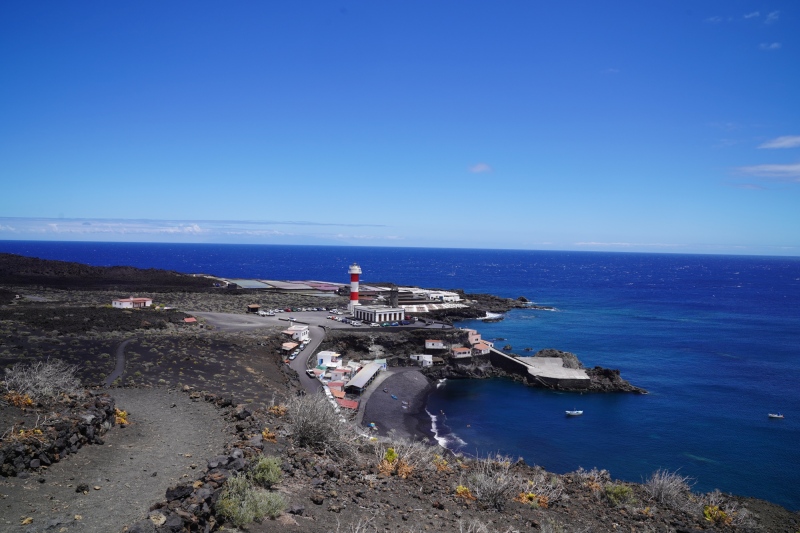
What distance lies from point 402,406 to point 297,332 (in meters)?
13.5

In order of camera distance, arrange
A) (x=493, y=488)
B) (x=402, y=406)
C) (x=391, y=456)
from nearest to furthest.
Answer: (x=493, y=488) → (x=391, y=456) → (x=402, y=406)

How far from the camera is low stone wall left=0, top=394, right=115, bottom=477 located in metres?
10.8

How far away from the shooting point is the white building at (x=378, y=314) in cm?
A: 5400

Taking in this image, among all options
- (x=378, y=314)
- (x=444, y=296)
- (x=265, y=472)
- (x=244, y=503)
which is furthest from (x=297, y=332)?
(x=444, y=296)

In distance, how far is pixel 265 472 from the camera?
37.6ft

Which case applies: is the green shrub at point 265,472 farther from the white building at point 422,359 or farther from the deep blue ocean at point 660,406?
the white building at point 422,359

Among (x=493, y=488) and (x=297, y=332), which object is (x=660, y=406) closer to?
(x=297, y=332)

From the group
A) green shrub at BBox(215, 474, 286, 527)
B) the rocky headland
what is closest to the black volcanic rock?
the rocky headland

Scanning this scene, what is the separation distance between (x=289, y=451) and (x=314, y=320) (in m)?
40.8

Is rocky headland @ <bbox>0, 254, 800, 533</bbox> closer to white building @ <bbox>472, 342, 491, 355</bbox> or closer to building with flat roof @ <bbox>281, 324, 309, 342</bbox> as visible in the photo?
building with flat roof @ <bbox>281, 324, 309, 342</bbox>

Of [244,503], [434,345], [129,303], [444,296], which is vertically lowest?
[434,345]

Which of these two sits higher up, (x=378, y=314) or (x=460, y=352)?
(x=378, y=314)

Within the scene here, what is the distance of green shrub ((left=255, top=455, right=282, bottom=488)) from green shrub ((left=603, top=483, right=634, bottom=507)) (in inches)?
402

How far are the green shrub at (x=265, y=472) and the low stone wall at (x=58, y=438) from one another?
190 inches
